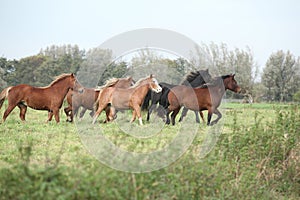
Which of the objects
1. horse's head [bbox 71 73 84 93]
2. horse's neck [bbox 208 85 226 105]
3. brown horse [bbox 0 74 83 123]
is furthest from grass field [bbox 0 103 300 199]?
horse's neck [bbox 208 85 226 105]

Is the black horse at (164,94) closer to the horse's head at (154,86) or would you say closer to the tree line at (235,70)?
the horse's head at (154,86)

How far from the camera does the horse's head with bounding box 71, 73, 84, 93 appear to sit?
45.8 ft

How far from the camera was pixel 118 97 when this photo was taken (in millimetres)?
13719

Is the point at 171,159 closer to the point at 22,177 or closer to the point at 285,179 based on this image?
the point at 22,177

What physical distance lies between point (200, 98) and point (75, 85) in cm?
401

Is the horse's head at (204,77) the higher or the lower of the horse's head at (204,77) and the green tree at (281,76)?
the lower

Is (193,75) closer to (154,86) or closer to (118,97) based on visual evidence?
(154,86)

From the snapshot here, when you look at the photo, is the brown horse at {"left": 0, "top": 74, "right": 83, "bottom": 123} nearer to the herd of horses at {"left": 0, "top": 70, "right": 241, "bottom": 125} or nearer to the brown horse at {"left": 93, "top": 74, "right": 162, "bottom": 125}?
the herd of horses at {"left": 0, "top": 70, "right": 241, "bottom": 125}

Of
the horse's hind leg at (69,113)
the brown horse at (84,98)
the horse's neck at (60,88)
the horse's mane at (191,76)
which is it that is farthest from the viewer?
the horse's mane at (191,76)

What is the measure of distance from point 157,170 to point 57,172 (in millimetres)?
1271

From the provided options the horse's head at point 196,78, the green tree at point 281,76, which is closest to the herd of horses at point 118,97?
the horse's head at point 196,78

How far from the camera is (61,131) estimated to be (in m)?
11.1

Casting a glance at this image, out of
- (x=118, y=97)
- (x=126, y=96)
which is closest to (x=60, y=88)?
(x=118, y=97)

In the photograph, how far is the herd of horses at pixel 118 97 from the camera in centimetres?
1334
